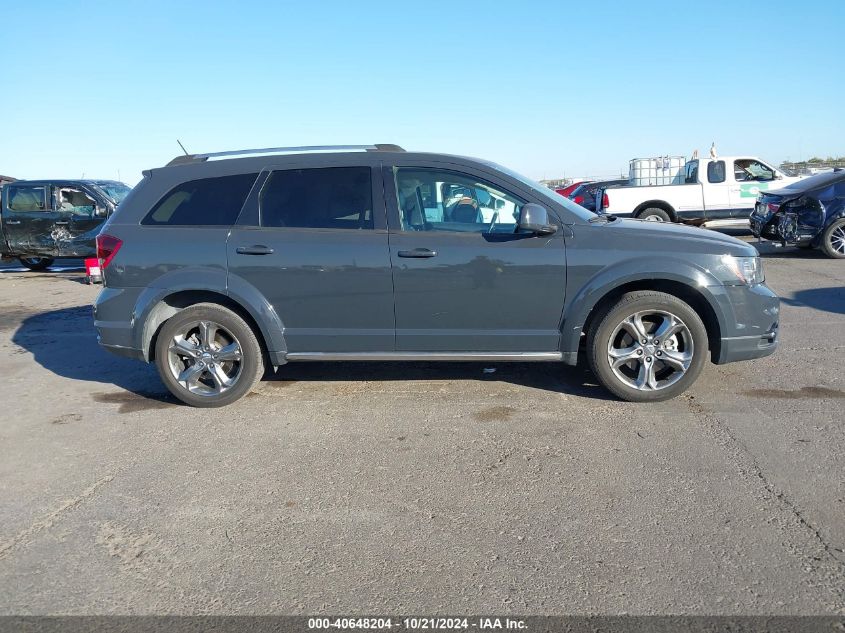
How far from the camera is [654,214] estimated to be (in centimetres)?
1552

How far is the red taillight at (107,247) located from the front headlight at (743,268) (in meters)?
4.50

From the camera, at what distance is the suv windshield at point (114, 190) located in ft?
41.1

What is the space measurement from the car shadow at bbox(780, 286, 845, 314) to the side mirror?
4.97 metres

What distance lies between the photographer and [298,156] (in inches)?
204

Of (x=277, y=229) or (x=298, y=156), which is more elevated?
(x=298, y=156)

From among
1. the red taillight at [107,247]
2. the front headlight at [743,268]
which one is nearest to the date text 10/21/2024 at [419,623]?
the front headlight at [743,268]

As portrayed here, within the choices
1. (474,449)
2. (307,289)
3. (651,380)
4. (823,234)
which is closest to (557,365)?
(651,380)

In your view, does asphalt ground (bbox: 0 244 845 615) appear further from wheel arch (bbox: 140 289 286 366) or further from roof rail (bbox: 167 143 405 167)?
roof rail (bbox: 167 143 405 167)

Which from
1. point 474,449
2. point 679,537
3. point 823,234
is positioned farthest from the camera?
point 823,234

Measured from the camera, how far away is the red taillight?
5.11m

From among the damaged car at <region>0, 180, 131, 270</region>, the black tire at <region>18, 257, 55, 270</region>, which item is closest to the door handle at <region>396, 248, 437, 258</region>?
the damaged car at <region>0, 180, 131, 270</region>

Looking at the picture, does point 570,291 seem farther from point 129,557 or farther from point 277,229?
point 129,557

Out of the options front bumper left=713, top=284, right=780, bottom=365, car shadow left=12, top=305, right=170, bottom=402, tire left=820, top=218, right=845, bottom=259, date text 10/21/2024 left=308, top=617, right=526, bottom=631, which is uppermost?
tire left=820, top=218, right=845, bottom=259

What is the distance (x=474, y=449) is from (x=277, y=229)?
2.20 meters
